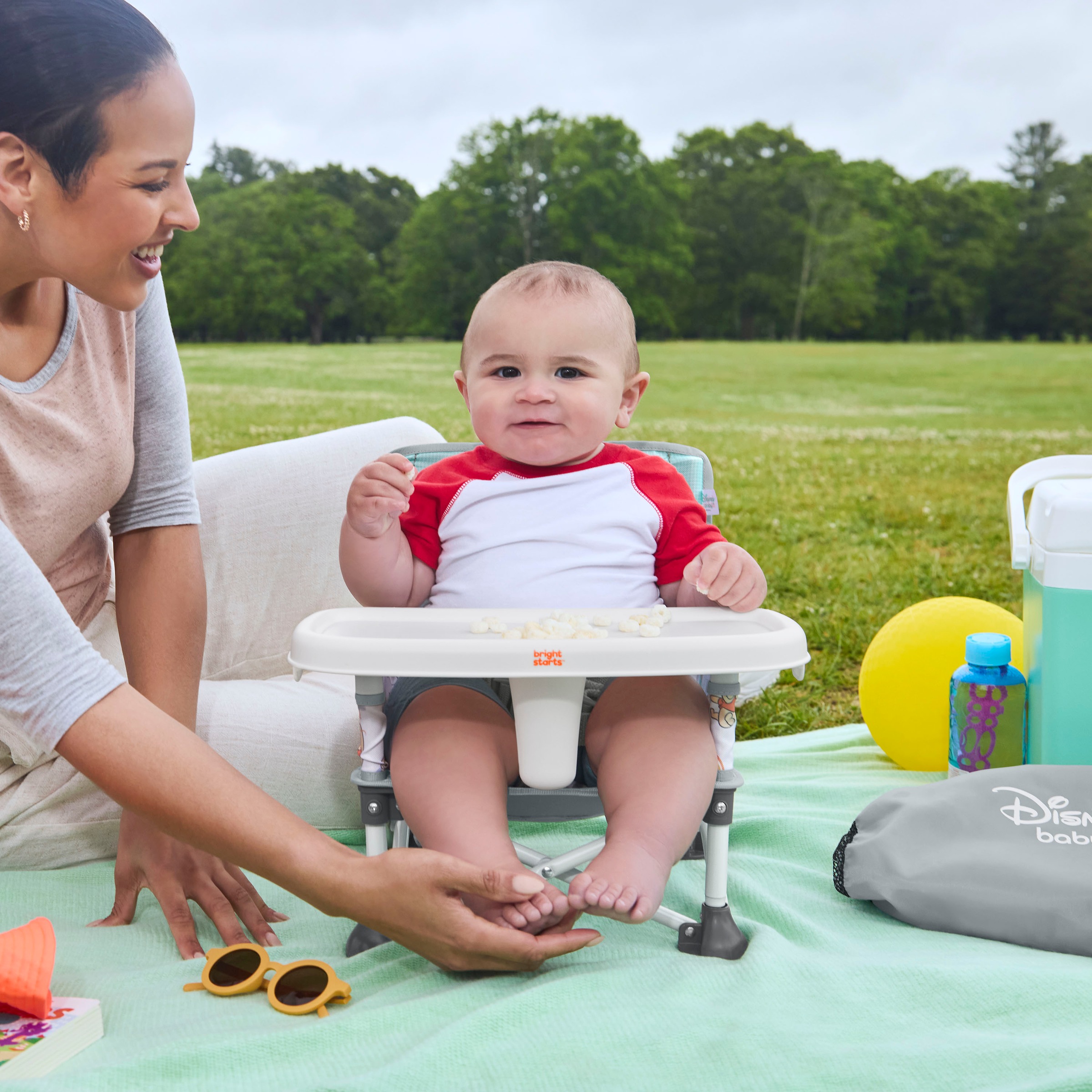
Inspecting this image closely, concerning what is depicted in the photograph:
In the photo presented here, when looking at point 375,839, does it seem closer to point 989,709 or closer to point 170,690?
point 170,690

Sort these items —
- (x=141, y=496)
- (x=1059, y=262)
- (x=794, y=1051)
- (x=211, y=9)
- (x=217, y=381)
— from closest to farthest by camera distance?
(x=794, y=1051), (x=141, y=496), (x=211, y=9), (x=217, y=381), (x=1059, y=262)

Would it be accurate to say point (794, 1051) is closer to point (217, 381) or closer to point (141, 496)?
point (141, 496)

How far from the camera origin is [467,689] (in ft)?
5.24

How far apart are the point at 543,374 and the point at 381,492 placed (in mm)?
330

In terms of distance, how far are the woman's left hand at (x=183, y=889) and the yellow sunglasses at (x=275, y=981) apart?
10cm

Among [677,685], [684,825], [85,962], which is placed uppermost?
[677,685]

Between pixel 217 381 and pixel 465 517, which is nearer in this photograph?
pixel 465 517

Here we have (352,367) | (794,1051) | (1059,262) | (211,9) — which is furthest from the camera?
(1059,262)

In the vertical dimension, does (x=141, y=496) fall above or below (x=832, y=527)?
above

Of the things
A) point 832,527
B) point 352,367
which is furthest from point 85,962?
point 352,367

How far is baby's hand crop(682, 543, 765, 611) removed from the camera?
5.11 ft

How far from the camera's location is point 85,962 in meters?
1.54

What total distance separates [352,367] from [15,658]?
15.3m

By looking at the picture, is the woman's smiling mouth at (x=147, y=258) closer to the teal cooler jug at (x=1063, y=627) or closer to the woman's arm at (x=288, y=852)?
the woman's arm at (x=288, y=852)
